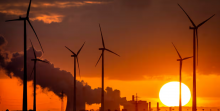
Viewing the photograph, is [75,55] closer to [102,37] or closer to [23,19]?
[102,37]

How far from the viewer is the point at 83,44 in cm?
16125

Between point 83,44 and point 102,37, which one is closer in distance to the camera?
point 102,37

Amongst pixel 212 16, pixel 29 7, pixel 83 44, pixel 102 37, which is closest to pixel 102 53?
pixel 102 37

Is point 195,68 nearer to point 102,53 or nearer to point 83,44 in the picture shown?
point 102,53

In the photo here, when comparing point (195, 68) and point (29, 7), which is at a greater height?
point (29, 7)

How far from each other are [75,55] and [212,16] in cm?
8487

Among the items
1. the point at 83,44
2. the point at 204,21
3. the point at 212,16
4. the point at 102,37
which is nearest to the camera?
the point at 212,16

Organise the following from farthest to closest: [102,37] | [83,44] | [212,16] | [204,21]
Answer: [83,44]
[102,37]
[204,21]
[212,16]

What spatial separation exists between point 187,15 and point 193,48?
9437 millimetres

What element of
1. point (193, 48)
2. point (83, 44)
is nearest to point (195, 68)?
point (193, 48)

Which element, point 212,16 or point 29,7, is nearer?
point 212,16

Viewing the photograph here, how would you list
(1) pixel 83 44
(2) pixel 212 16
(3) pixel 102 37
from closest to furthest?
1. (2) pixel 212 16
2. (3) pixel 102 37
3. (1) pixel 83 44

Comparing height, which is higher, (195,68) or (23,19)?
(23,19)

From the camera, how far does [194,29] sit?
10394 cm
